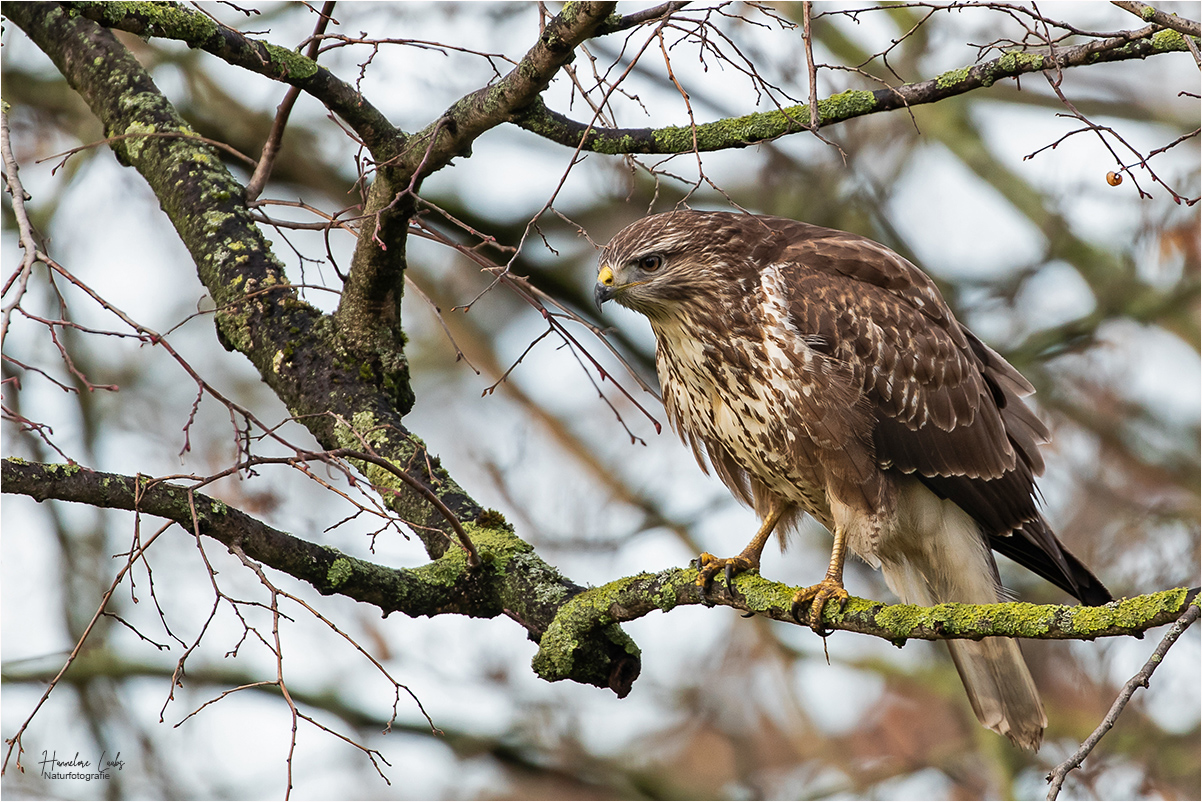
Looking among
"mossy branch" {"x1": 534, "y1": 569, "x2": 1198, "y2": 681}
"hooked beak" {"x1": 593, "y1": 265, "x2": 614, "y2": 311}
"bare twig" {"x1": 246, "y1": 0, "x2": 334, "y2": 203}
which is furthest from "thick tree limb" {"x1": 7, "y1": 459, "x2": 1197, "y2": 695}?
"bare twig" {"x1": 246, "y1": 0, "x2": 334, "y2": 203}

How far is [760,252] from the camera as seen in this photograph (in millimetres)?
4234

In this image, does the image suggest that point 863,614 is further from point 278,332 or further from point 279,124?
point 279,124

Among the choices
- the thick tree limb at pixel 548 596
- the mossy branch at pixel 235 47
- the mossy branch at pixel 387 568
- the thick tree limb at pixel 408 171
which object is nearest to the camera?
the thick tree limb at pixel 548 596

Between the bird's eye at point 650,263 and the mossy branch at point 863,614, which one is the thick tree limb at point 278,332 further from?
the bird's eye at point 650,263

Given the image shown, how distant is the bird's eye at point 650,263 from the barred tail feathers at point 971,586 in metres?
1.28

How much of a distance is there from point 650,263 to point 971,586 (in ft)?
5.82

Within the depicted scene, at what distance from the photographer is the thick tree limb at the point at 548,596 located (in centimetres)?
260

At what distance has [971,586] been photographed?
444 cm

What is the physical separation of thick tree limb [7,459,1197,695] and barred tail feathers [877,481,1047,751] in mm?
1142

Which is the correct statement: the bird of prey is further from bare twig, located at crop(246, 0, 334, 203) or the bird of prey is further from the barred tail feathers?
bare twig, located at crop(246, 0, 334, 203)

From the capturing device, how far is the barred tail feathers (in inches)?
173

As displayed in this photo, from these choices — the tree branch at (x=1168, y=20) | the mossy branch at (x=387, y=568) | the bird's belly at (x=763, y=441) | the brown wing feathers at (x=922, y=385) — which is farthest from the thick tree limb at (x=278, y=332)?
the tree branch at (x=1168, y=20)

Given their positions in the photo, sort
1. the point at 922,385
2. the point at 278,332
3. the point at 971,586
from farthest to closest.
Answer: the point at 971,586
the point at 922,385
the point at 278,332

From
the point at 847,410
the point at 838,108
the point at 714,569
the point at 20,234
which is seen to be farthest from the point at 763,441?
the point at 20,234
